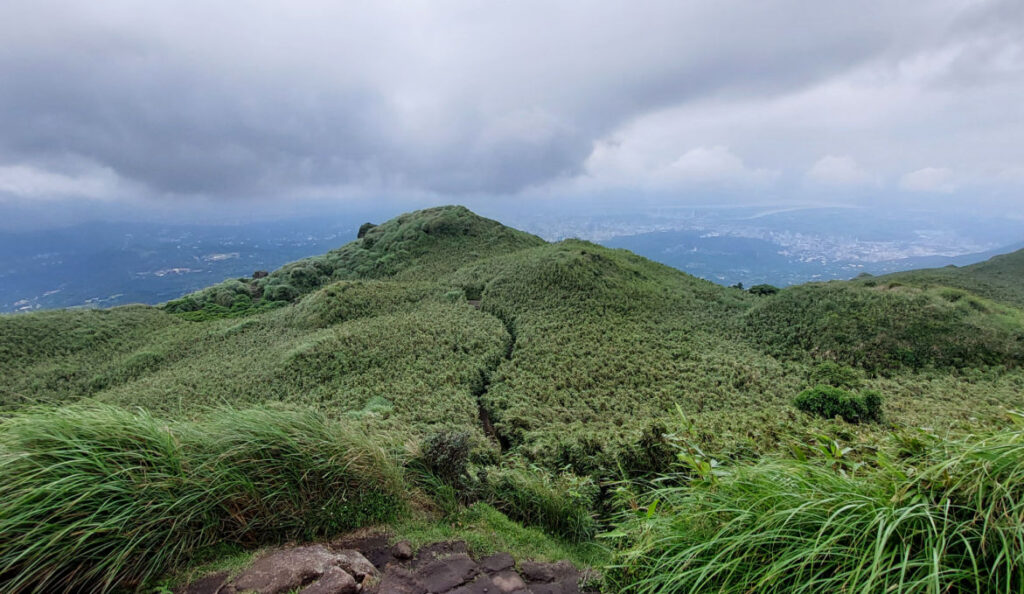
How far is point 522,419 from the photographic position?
9641mm

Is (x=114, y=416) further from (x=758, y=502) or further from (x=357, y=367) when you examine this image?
(x=357, y=367)

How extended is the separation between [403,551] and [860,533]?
315 cm

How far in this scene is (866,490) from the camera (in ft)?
6.74

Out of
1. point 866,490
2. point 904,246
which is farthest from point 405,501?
point 904,246

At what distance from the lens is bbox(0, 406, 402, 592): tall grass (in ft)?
8.39

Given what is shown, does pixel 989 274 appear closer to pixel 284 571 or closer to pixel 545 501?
pixel 545 501

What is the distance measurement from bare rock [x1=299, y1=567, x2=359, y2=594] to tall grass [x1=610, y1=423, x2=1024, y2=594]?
1824 millimetres

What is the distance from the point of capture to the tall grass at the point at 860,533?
5.15 feet

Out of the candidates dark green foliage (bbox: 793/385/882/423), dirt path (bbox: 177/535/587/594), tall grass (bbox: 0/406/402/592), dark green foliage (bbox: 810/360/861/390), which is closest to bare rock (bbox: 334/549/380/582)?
dirt path (bbox: 177/535/587/594)

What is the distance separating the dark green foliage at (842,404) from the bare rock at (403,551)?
347 inches

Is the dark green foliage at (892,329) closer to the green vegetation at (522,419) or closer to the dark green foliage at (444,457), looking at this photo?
the green vegetation at (522,419)

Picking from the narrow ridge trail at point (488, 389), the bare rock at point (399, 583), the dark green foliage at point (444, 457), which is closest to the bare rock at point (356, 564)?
the bare rock at point (399, 583)

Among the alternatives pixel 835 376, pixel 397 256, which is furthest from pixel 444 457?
pixel 397 256

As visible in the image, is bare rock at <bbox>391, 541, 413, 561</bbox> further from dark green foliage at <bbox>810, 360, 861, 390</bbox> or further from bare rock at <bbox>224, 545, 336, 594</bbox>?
dark green foliage at <bbox>810, 360, 861, 390</bbox>
